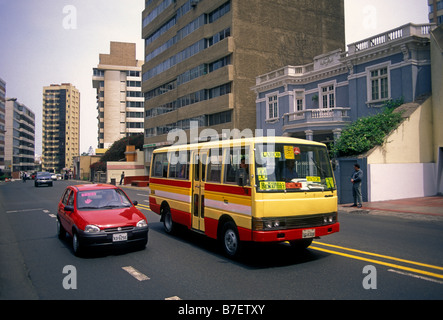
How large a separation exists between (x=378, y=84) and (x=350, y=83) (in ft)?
6.90

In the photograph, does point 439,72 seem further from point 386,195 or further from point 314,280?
point 314,280

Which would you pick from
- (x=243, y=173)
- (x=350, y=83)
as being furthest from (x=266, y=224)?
(x=350, y=83)

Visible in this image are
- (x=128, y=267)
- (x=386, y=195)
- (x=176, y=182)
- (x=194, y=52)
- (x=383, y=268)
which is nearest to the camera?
(x=383, y=268)

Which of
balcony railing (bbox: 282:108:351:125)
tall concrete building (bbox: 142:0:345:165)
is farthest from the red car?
tall concrete building (bbox: 142:0:345:165)

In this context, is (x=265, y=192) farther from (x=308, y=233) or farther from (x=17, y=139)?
(x=17, y=139)

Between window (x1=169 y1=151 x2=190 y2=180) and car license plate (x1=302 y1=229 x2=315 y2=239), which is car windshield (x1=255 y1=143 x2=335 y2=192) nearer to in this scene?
car license plate (x1=302 y1=229 x2=315 y2=239)

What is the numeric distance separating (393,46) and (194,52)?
80.9 feet

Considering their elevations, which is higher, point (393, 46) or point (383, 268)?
point (393, 46)

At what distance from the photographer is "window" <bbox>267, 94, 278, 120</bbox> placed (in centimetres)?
3103

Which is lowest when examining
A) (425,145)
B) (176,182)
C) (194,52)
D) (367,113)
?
(176,182)

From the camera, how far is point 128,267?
6914 millimetres

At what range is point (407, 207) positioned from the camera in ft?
53.6

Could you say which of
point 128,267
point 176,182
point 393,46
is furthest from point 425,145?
point 128,267
